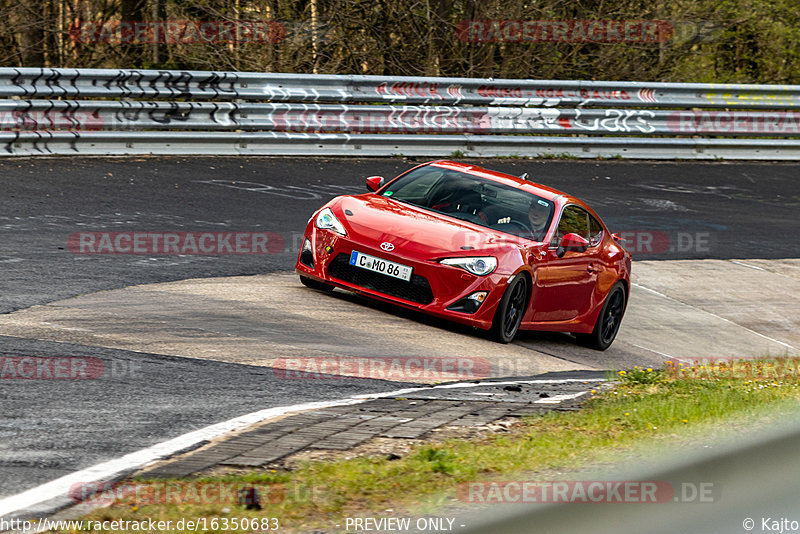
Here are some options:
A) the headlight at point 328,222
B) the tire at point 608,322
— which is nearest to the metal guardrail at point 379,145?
the headlight at point 328,222

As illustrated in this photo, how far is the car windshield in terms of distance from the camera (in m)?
10.1

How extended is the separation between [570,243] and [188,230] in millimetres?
4652

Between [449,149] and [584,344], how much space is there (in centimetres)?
926

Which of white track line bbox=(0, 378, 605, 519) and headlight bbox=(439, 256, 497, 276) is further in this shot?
headlight bbox=(439, 256, 497, 276)

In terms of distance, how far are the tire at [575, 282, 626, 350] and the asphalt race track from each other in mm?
248

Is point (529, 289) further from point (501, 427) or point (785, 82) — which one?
point (785, 82)

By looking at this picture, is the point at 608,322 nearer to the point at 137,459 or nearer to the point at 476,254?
the point at 476,254

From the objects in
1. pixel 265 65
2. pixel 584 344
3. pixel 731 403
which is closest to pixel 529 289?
pixel 584 344

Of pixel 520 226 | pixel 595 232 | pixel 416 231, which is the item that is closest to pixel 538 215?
pixel 520 226

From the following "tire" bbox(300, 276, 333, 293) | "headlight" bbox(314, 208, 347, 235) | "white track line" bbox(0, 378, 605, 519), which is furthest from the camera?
"tire" bbox(300, 276, 333, 293)

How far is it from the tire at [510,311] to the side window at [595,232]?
1.37 metres

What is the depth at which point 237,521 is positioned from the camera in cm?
381

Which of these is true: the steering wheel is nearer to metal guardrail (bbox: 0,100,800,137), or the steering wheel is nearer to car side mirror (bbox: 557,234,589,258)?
car side mirror (bbox: 557,234,589,258)

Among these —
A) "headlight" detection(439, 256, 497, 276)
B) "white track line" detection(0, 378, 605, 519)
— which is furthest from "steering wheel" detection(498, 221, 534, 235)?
"white track line" detection(0, 378, 605, 519)
